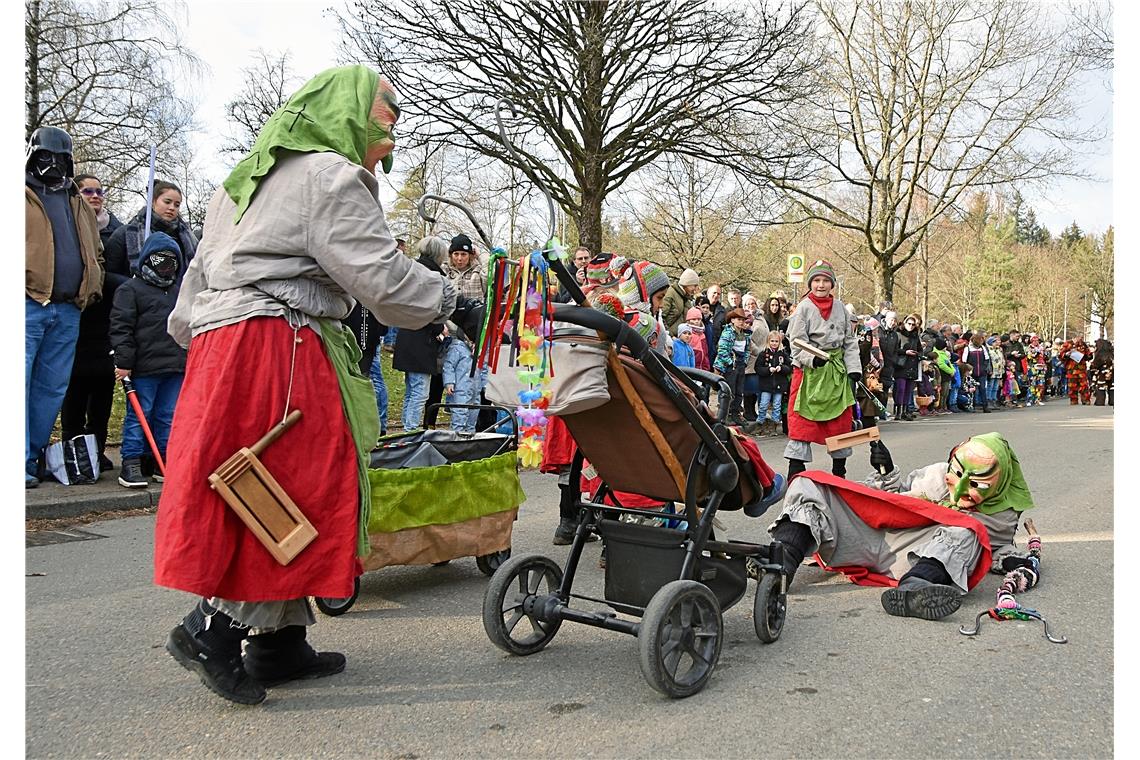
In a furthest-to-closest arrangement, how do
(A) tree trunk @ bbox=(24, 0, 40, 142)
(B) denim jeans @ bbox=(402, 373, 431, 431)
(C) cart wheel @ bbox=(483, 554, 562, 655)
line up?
(A) tree trunk @ bbox=(24, 0, 40, 142) < (B) denim jeans @ bbox=(402, 373, 431, 431) < (C) cart wheel @ bbox=(483, 554, 562, 655)

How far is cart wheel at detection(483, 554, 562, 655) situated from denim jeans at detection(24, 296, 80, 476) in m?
4.59

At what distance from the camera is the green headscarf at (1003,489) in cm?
507

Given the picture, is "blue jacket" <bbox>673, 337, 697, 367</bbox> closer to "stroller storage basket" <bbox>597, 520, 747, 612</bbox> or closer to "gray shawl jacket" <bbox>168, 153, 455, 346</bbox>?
"stroller storage basket" <bbox>597, 520, 747, 612</bbox>

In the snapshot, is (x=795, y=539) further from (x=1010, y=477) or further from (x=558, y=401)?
(x=558, y=401)

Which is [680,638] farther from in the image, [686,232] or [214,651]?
[686,232]

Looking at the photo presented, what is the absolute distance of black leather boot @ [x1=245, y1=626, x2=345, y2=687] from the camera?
3521 mm

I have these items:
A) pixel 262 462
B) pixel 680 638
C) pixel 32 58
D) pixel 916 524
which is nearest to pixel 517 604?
pixel 680 638

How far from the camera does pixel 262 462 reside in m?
3.16

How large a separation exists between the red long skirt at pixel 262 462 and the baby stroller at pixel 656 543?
853 mm

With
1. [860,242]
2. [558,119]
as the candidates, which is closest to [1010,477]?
[558,119]

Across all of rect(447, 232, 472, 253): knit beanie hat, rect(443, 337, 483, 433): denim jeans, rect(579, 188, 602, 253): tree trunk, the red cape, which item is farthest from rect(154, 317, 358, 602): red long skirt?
rect(579, 188, 602, 253): tree trunk

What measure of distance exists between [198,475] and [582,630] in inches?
77.1

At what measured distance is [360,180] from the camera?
3.20 m

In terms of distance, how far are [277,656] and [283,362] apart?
3.68ft
